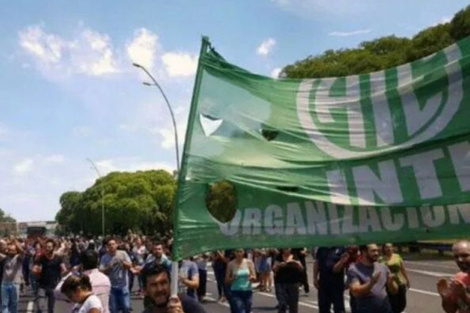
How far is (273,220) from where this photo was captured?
14.5 feet

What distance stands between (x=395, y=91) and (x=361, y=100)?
8.2 inches

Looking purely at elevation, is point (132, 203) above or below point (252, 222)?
above

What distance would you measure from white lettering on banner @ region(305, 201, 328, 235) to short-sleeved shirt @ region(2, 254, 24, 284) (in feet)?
33.3

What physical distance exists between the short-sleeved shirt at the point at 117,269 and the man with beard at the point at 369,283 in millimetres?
5338

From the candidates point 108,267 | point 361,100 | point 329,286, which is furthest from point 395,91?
point 108,267

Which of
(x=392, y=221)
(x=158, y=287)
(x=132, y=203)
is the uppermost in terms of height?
(x=132, y=203)

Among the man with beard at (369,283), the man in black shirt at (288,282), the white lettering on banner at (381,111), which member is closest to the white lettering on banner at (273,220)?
the white lettering on banner at (381,111)

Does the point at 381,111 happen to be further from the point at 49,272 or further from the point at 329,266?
the point at 49,272

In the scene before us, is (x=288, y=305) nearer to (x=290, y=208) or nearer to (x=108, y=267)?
(x=108, y=267)

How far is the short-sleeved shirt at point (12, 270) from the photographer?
13430mm

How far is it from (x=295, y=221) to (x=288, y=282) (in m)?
7.81

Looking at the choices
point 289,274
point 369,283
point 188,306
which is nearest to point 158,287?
point 188,306

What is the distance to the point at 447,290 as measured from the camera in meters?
4.44

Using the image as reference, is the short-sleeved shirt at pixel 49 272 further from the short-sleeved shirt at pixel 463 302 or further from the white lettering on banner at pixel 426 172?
the white lettering on banner at pixel 426 172
